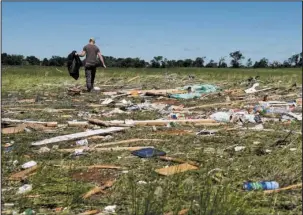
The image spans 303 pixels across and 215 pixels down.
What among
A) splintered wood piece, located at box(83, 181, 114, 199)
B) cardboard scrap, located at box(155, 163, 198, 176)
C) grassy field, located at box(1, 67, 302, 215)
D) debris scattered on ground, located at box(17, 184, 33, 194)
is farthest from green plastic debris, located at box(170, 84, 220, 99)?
debris scattered on ground, located at box(17, 184, 33, 194)

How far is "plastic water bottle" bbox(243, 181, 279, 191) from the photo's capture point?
15.1 feet

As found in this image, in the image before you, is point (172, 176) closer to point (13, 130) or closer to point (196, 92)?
point (13, 130)

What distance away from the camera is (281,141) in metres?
6.96

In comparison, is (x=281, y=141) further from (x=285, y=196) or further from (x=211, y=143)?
(x=285, y=196)

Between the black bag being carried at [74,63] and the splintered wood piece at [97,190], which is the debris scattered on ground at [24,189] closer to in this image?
the splintered wood piece at [97,190]

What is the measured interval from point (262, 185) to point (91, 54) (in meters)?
12.2

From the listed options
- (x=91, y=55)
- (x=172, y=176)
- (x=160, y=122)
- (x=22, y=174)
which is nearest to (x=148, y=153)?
(x=172, y=176)

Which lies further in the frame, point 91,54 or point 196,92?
point 196,92

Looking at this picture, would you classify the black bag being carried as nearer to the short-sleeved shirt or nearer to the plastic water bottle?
the short-sleeved shirt

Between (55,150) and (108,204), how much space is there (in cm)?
262

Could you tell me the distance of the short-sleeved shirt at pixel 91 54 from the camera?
16.1m

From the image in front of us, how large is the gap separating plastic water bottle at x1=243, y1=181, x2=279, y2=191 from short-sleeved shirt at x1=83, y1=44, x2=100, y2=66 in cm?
1206

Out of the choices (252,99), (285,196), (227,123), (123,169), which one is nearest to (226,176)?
(285,196)

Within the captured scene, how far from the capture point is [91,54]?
634 inches
